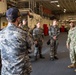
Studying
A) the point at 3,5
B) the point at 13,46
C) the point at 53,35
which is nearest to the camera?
the point at 13,46

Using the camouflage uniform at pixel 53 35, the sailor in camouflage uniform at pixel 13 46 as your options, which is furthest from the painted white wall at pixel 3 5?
the sailor in camouflage uniform at pixel 13 46

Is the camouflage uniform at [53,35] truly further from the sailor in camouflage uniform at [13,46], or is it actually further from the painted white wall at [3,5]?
the painted white wall at [3,5]

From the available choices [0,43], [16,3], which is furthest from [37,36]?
[16,3]

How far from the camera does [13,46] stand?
222 centimetres

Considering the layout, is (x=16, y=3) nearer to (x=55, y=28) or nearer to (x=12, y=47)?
(x=55, y=28)

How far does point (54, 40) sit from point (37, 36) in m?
0.65

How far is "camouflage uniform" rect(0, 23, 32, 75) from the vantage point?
2.21 metres

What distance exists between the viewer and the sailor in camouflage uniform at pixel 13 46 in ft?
7.26

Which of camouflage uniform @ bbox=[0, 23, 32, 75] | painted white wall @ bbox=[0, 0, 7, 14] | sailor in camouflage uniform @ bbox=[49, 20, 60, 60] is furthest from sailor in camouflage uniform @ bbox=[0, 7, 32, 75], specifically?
painted white wall @ bbox=[0, 0, 7, 14]

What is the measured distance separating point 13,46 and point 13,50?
5cm

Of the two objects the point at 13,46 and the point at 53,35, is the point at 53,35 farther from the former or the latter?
the point at 13,46

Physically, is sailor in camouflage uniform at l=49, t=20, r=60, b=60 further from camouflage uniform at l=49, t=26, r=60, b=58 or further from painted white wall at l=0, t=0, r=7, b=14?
painted white wall at l=0, t=0, r=7, b=14

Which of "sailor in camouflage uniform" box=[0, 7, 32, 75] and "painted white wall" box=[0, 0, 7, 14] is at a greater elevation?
"painted white wall" box=[0, 0, 7, 14]

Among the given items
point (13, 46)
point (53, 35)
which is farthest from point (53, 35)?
point (13, 46)
